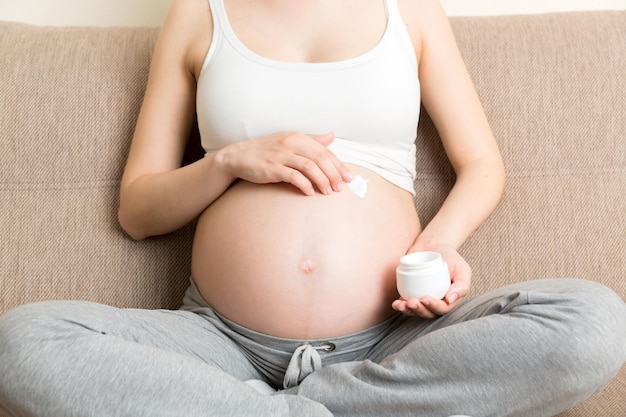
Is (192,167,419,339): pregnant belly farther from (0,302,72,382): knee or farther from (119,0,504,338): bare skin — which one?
(0,302,72,382): knee

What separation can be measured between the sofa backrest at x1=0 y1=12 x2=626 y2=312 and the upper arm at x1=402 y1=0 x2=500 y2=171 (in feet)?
0.34

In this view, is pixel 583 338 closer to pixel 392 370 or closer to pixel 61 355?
pixel 392 370

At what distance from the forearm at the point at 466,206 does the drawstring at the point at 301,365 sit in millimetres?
250

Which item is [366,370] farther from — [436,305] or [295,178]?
[295,178]

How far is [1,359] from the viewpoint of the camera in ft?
3.38

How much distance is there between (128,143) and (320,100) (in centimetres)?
43

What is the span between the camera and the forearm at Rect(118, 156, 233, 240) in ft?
4.37

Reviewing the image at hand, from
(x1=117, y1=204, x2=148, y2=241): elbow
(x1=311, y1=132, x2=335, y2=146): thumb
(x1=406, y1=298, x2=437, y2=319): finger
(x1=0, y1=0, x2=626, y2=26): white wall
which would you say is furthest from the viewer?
(x1=0, y1=0, x2=626, y2=26): white wall

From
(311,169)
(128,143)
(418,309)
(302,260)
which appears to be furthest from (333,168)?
(128,143)

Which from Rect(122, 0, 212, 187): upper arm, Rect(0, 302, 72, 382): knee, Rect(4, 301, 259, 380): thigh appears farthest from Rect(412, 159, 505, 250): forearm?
Rect(0, 302, 72, 382): knee

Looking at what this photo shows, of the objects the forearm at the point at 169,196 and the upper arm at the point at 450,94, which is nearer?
the forearm at the point at 169,196

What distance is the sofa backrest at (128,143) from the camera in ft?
4.87

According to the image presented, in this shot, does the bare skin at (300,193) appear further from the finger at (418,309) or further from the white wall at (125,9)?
the white wall at (125,9)

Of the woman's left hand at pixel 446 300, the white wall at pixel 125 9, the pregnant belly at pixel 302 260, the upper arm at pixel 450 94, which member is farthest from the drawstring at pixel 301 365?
the white wall at pixel 125 9
